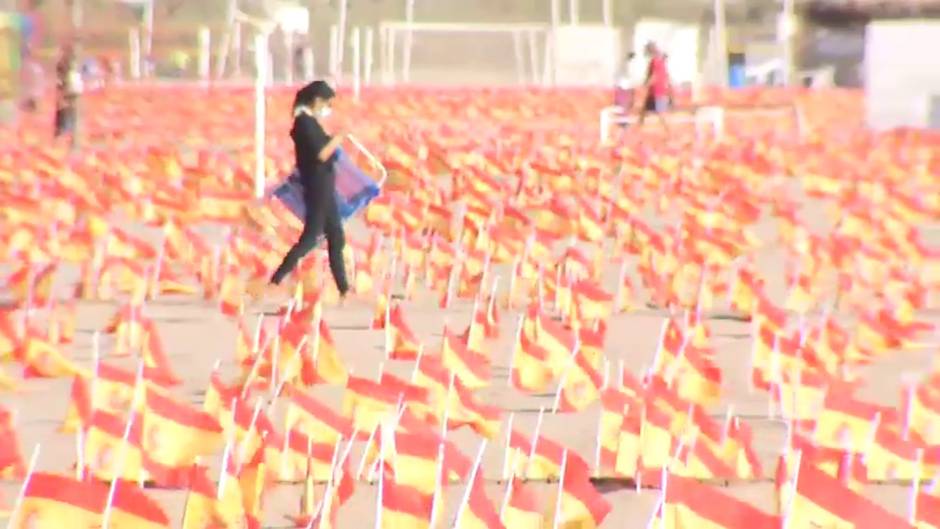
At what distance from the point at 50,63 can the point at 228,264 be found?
30.6 metres

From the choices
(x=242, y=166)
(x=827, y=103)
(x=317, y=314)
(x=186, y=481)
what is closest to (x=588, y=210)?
(x=242, y=166)

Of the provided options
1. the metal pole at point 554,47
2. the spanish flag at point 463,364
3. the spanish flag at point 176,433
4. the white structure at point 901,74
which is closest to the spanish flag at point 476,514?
the spanish flag at point 176,433

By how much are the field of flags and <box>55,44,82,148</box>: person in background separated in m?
1.10

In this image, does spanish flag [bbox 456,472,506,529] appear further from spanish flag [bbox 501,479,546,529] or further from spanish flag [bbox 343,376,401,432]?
spanish flag [bbox 343,376,401,432]

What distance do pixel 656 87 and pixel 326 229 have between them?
642 inches

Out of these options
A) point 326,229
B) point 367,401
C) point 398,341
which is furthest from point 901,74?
point 367,401

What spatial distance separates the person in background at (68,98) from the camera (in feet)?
93.2

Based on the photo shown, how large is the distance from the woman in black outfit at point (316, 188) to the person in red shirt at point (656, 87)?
15.8 metres

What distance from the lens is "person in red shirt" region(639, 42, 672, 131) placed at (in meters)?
29.5

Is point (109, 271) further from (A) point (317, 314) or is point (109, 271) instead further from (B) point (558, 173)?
(B) point (558, 173)

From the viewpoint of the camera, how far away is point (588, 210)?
1828 centimetres

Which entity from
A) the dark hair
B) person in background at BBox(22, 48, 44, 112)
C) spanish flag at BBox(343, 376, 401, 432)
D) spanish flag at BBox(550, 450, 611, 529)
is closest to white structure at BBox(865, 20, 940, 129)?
person in background at BBox(22, 48, 44, 112)

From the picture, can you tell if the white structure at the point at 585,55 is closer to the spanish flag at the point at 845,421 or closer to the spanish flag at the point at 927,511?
the spanish flag at the point at 845,421

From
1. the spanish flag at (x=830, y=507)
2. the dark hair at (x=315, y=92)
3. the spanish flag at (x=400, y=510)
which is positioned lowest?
the spanish flag at (x=400, y=510)
